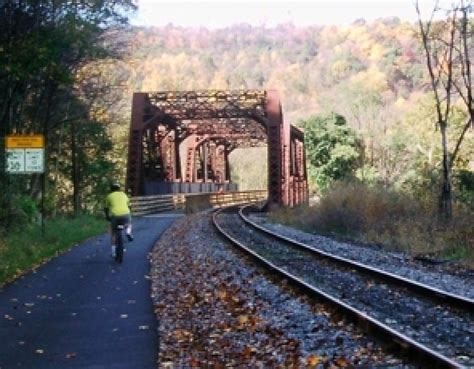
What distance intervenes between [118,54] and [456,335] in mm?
25864

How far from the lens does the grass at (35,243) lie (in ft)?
52.4

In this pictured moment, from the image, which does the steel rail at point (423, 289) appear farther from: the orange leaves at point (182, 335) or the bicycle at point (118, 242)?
the bicycle at point (118, 242)

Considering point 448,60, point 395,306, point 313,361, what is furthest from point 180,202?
point 313,361

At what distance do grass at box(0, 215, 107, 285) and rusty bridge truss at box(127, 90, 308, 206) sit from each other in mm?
15253

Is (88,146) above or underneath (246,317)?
above

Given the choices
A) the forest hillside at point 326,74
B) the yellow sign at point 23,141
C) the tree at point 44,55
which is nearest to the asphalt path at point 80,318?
the yellow sign at point 23,141

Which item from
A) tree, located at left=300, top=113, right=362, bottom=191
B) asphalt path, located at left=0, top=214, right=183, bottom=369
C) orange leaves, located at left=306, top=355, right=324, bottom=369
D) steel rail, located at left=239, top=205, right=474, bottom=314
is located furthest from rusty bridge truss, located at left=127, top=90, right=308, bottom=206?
orange leaves, located at left=306, top=355, right=324, bottom=369

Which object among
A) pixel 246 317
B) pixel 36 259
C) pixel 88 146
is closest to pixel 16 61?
pixel 36 259

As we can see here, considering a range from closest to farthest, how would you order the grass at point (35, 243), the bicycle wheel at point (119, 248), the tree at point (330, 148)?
the grass at point (35, 243), the bicycle wheel at point (119, 248), the tree at point (330, 148)

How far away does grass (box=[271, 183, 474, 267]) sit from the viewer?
65.2 feet

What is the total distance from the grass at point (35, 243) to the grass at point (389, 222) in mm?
7937

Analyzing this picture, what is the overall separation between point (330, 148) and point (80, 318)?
2002 inches

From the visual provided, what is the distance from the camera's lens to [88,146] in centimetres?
4066

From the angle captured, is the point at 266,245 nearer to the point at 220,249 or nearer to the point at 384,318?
the point at 220,249
